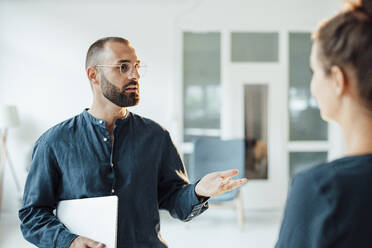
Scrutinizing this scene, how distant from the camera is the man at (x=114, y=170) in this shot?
152 centimetres

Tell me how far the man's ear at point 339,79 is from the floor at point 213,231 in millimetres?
3408

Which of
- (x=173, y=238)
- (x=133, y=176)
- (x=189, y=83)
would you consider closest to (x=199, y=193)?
(x=133, y=176)

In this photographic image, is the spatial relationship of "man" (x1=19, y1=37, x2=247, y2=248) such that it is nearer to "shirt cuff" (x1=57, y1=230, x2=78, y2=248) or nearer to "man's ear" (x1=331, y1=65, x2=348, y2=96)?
"shirt cuff" (x1=57, y1=230, x2=78, y2=248)

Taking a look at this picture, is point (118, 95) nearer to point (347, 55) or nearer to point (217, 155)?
point (347, 55)

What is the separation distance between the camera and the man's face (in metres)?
1.66

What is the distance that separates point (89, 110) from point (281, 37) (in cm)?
404

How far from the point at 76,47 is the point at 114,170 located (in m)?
3.80

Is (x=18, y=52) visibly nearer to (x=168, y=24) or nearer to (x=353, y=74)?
(x=168, y=24)

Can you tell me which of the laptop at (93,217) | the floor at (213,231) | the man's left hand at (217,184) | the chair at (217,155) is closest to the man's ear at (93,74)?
the laptop at (93,217)

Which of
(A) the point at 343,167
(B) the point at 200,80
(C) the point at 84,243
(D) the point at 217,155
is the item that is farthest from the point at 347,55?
(B) the point at 200,80

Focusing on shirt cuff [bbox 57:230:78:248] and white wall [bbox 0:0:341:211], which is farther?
white wall [bbox 0:0:341:211]

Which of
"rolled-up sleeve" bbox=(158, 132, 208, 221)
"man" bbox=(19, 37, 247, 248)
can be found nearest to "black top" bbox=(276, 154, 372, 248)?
"man" bbox=(19, 37, 247, 248)

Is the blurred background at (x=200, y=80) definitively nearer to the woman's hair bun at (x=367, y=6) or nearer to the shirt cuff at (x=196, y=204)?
the shirt cuff at (x=196, y=204)

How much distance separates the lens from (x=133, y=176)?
160 centimetres
